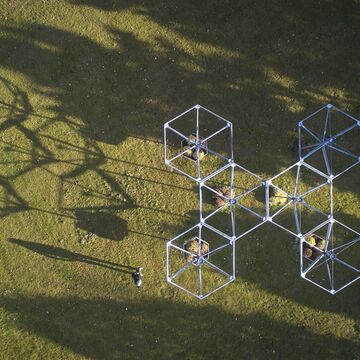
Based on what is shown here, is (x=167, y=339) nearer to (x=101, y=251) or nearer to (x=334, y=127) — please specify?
(x=101, y=251)

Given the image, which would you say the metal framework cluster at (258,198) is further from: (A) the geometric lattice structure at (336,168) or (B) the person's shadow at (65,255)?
(B) the person's shadow at (65,255)

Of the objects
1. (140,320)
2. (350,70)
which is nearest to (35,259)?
(140,320)

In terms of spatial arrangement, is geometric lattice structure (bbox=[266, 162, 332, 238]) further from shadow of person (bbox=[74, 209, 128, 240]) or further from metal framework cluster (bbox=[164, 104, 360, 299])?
shadow of person (bbox=[74, 209, 128, 240])

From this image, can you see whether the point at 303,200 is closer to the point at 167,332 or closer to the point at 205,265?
the point at 205,265

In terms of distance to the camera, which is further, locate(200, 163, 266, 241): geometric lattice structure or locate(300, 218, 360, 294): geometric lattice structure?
locate(200, 163, 266, 241): geometric lattice structure

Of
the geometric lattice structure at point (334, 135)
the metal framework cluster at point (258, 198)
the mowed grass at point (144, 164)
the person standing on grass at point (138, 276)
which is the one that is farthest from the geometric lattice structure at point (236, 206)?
the person standing on grass at point (138, 276)

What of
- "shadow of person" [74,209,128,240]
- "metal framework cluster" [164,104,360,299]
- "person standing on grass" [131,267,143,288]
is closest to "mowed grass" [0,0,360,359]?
"shadow of person" [74,209,128,240]

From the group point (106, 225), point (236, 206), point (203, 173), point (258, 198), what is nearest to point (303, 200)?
point (258, 198)
